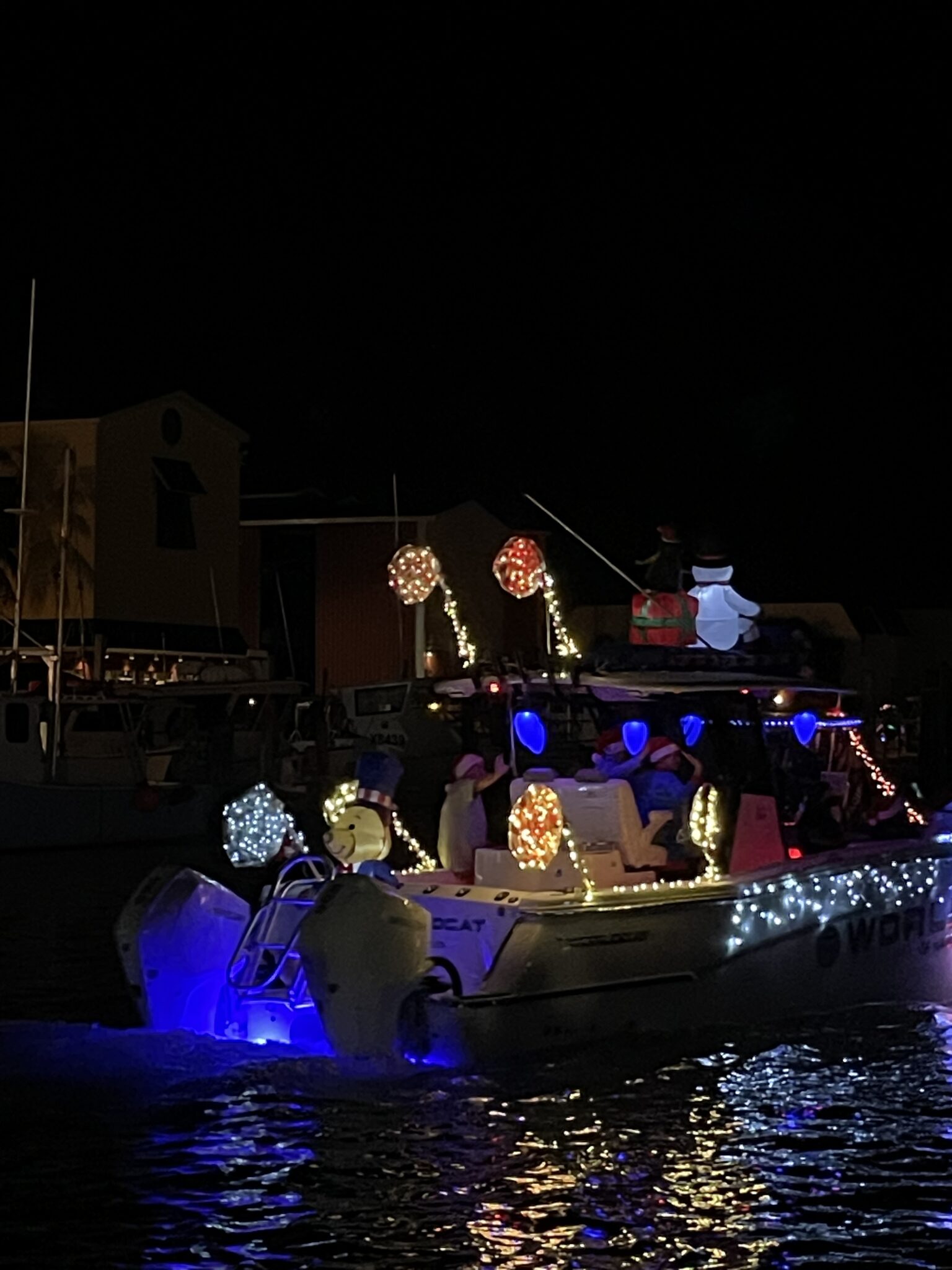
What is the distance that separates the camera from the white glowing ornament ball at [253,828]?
13203 mm

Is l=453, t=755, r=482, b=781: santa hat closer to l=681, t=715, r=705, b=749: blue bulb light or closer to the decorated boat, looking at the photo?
the decorated boat

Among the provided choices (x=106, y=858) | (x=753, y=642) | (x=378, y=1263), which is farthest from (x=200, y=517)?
(x=378, y=1263)

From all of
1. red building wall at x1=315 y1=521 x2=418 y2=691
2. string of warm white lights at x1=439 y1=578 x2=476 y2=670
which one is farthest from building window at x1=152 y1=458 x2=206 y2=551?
string of warm white lights at x1=439 y1=578 x2=476 y2=670

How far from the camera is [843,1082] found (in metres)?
12.4

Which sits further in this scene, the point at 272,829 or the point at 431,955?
the point at 272,829

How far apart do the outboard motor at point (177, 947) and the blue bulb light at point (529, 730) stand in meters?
2.44

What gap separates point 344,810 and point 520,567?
2.15 metres

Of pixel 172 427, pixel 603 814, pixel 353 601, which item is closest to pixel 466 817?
pixel 603 814

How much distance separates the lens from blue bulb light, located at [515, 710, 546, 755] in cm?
1369

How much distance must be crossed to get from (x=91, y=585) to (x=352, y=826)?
92.8ft

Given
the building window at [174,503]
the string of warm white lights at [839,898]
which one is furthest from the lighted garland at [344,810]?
the building window at [174,503]

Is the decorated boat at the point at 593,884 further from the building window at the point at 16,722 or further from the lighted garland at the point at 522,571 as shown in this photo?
the building window at the point at 16,722

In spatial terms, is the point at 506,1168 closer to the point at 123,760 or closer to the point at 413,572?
the point at 413,572

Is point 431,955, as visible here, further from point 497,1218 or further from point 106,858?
point 106,858
